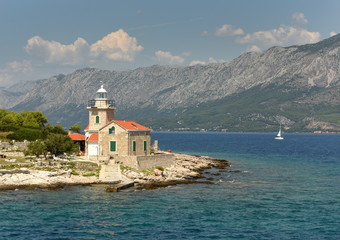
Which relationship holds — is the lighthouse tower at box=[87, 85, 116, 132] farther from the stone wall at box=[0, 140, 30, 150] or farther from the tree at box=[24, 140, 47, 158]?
the stone wall at box=[0, 140, 30, 150]

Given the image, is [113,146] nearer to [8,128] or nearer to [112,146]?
[112,146]

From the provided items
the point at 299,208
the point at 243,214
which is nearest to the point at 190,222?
the point at 243,214

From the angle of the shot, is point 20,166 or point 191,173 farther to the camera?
point 191,173

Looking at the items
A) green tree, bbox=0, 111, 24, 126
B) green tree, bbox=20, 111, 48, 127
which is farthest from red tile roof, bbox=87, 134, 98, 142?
green tree, bbox=20, 111, 48, 127

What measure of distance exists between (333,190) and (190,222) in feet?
108

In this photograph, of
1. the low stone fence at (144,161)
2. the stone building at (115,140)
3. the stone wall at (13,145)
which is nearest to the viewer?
the low stone fence at (144,161)

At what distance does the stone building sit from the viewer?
251 feet

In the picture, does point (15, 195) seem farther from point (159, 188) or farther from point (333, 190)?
point (333, 190)

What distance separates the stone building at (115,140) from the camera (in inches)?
3007

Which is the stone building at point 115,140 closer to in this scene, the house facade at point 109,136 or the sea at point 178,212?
the house facade at point 109,136

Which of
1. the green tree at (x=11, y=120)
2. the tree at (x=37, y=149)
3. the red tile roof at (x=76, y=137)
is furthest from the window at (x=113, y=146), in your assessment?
the green tree at (x=11, y=120)

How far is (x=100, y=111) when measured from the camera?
84062 mm

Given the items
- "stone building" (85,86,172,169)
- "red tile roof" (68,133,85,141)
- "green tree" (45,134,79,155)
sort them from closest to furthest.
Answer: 1. "green tree" (45,134,79,155)
2. "stone building" (85,86,172,169)
3. "red tile roof" (68,133,85,141)

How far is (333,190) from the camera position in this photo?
6775 cm
